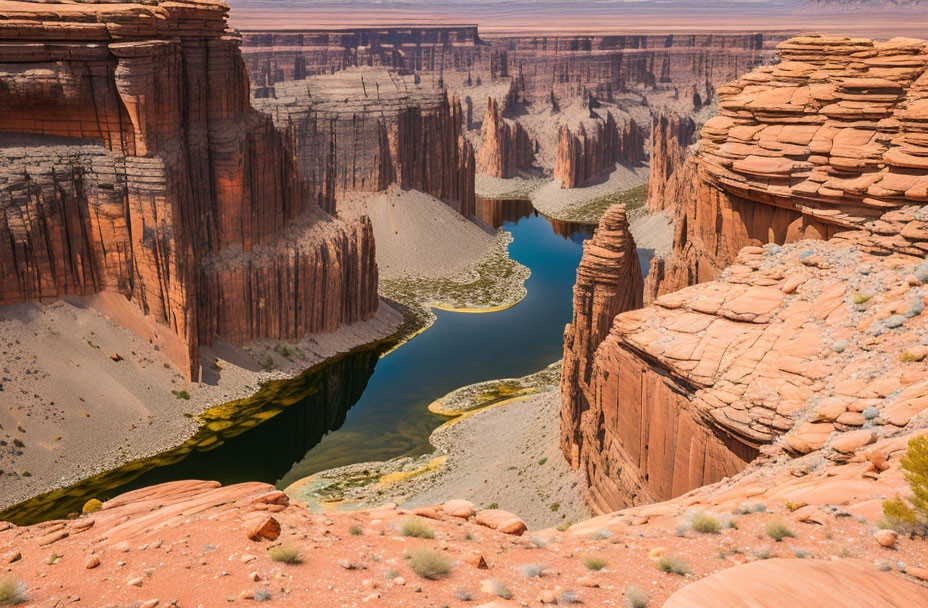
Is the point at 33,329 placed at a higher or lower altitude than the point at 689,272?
lower

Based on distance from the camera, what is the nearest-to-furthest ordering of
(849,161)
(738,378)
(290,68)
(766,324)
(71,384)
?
(738,378), (766,324), (849,161), (71,384), (290,68)

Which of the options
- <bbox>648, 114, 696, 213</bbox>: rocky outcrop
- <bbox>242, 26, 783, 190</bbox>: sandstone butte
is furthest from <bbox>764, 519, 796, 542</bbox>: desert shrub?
<bbox>242, 26, 783, 190</bbox>: sandstone butte

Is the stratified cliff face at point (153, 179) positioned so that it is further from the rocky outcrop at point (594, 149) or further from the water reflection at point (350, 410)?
the rocky outcrop at point (594, 149)

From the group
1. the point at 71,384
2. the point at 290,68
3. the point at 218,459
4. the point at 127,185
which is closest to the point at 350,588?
the point at 218,459

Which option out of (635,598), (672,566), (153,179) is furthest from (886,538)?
(153,179)

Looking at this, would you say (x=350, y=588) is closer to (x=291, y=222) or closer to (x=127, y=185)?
(x=127, y=185)
